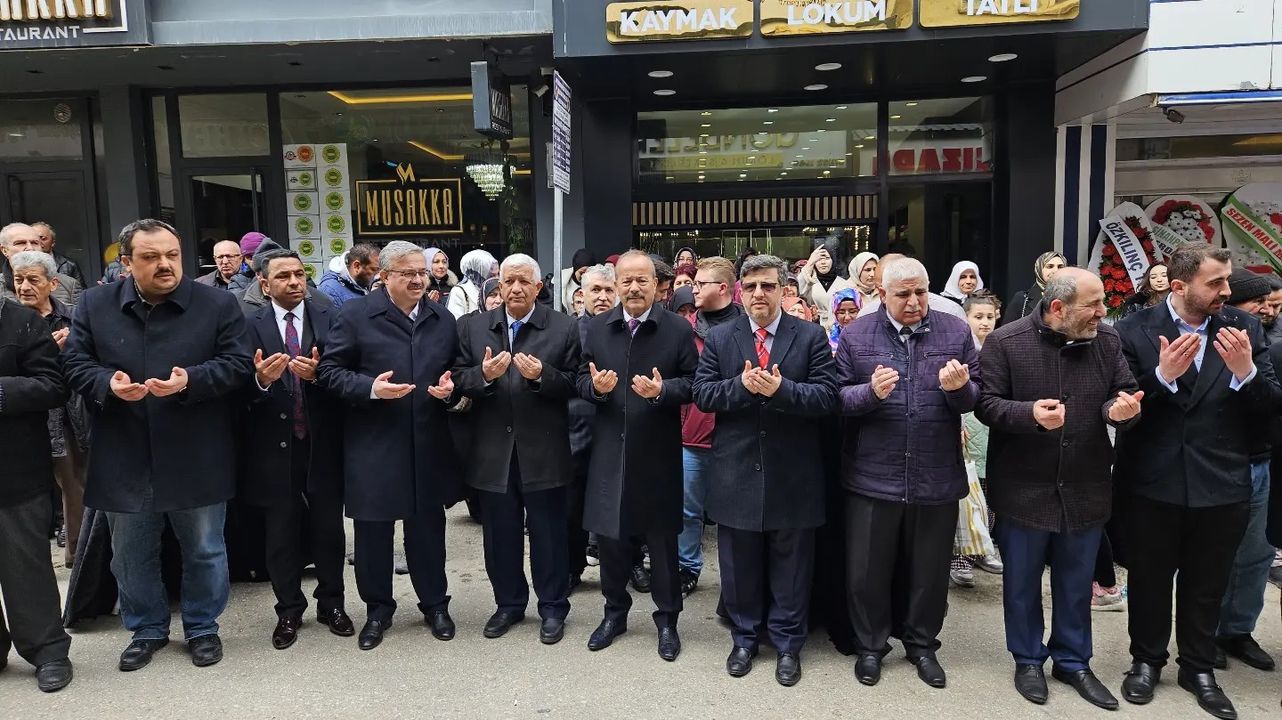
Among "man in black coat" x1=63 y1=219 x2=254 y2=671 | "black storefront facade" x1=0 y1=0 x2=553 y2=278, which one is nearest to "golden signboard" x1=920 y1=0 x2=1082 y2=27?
"black storefront facade" x1=0 y1=0 x2=553 y2=278

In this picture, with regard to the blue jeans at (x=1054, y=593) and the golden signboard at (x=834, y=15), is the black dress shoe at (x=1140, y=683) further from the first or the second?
the golden signboard at (x=834, y=15)

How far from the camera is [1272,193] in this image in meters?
9.68

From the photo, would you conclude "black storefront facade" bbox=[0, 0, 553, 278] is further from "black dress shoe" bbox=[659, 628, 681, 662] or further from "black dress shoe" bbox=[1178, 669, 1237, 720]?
"black dress shoe" bbox=[1178, 669, 1237, 720]

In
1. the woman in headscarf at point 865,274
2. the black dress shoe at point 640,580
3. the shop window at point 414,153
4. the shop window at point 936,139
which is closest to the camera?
the black dress shoe at point 640,580

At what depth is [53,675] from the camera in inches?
154

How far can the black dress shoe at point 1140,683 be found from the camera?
366 centimetres

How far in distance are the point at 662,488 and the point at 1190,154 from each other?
903 centimetres

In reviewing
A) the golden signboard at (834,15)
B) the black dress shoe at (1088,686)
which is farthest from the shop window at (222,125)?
the black dress shoe at (1088,686)

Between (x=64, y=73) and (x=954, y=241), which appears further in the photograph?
(x=954, y=241)

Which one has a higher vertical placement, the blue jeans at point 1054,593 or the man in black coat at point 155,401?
the man in black coat at point 155,401

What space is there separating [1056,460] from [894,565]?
0.89 meters

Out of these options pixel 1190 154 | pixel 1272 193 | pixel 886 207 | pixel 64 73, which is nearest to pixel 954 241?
pixel 886 207

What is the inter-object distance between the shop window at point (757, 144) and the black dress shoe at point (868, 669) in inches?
277

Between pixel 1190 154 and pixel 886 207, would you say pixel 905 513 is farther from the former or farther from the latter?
pixel 1190 154
